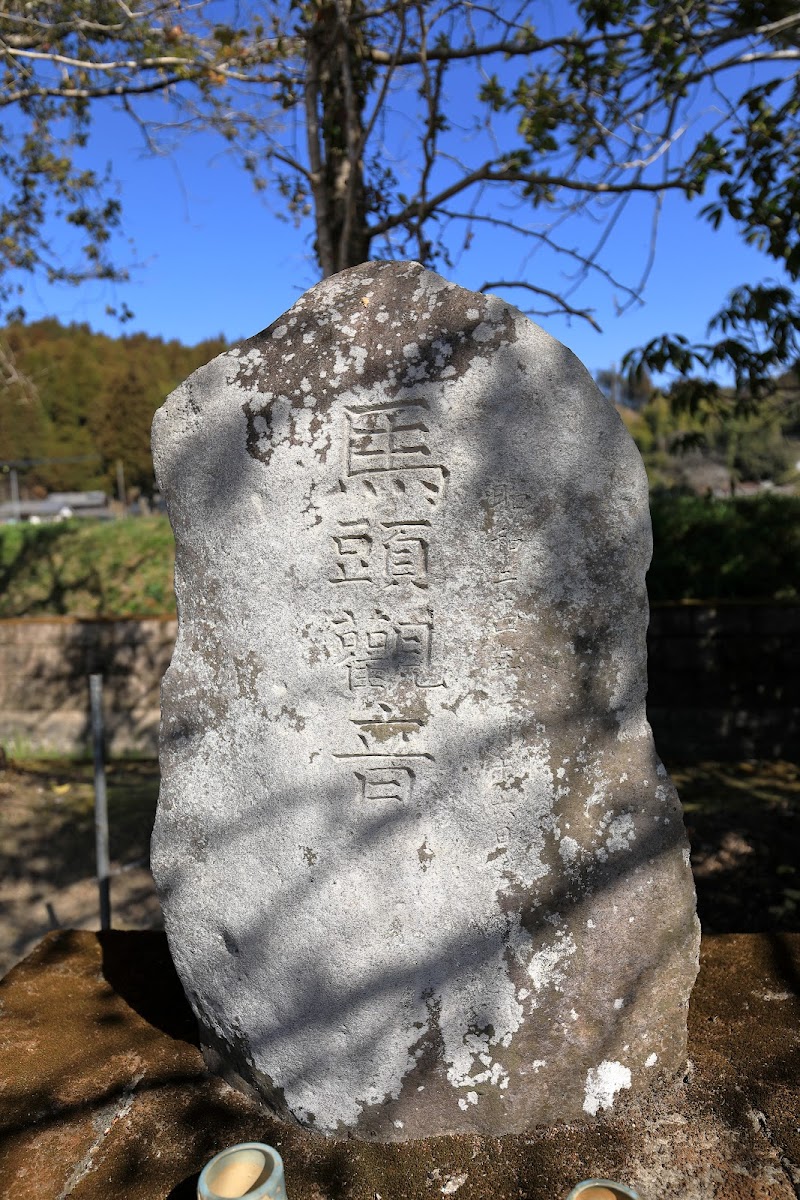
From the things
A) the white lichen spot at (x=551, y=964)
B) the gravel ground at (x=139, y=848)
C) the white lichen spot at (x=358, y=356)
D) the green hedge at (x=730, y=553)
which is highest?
the white lichen spot at (x=358, y=356)

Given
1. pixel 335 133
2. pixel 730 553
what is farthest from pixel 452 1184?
pixel 730 553

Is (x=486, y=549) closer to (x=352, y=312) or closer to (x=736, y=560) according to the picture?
(x=352, y=312)

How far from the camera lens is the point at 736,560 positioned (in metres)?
6.43

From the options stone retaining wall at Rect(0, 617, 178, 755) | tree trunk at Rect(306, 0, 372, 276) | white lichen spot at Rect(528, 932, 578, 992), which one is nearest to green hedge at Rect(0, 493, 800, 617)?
stone retaining wall at Rect(0, 617, 178, 755)

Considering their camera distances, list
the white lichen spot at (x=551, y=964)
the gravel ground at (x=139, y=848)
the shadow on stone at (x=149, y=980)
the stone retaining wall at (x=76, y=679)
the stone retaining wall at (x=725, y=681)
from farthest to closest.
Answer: the stone retaining wall at (x=76, y=679)
the stone retaining wall at (x=725, y=681)
the gravel ground at (x=139, y=848)
the shadow on stone at (x=149, y=980)
the white lichen spot at (x=551, y=964)

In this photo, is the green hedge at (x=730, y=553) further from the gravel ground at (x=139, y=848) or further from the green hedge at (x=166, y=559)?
the gravel ground at (x=139, y=848)

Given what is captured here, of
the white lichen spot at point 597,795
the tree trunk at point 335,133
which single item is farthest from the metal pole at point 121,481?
the white lichen spot at point 597,795

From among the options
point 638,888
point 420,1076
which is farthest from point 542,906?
point 420,1076

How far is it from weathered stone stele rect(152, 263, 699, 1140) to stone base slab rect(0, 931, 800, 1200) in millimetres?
76

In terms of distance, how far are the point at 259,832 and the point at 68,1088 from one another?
2.67ft

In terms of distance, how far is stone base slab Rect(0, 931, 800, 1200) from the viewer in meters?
1.69

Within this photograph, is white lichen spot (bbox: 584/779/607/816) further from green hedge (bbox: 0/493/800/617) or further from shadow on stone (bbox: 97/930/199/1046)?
green hedge (bbox: 0/493/800/617)

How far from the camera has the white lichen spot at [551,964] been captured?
1785 mm

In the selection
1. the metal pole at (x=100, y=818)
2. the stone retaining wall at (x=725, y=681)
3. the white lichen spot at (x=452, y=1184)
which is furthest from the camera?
the stone retaining wall at (x=725, y=681)
